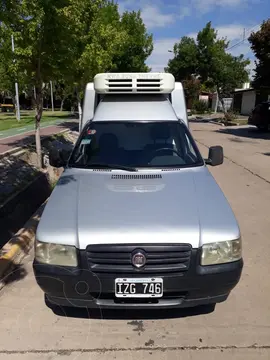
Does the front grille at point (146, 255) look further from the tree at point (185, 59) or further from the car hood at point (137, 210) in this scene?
the tree at point (185, 59)

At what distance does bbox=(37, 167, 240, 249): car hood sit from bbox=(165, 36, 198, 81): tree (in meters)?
39.2

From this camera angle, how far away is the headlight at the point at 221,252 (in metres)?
2.82

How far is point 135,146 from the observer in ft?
14.3

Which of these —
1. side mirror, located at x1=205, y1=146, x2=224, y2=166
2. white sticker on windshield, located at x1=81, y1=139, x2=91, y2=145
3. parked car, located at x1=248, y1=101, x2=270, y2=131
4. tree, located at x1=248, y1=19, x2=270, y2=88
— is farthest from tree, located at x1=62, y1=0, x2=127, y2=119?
side mirror, located at x1=205, y1=146, x2=224, y2=166

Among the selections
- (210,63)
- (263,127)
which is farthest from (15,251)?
(210,63)

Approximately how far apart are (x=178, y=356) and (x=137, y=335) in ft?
1.31

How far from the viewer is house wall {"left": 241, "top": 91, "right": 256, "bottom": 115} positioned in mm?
39719

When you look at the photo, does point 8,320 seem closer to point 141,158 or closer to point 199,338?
point 199,338

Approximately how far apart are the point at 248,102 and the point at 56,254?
41.8m

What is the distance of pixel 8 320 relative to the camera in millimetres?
3246

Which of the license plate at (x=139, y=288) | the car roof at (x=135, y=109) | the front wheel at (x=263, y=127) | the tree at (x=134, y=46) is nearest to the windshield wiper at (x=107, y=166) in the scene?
the car roof at (x=135, y=109)

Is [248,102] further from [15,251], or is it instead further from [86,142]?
[15,251]

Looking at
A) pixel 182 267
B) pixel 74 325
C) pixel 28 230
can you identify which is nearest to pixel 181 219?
pixel 182 267

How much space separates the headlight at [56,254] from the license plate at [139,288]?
0.39 meters
